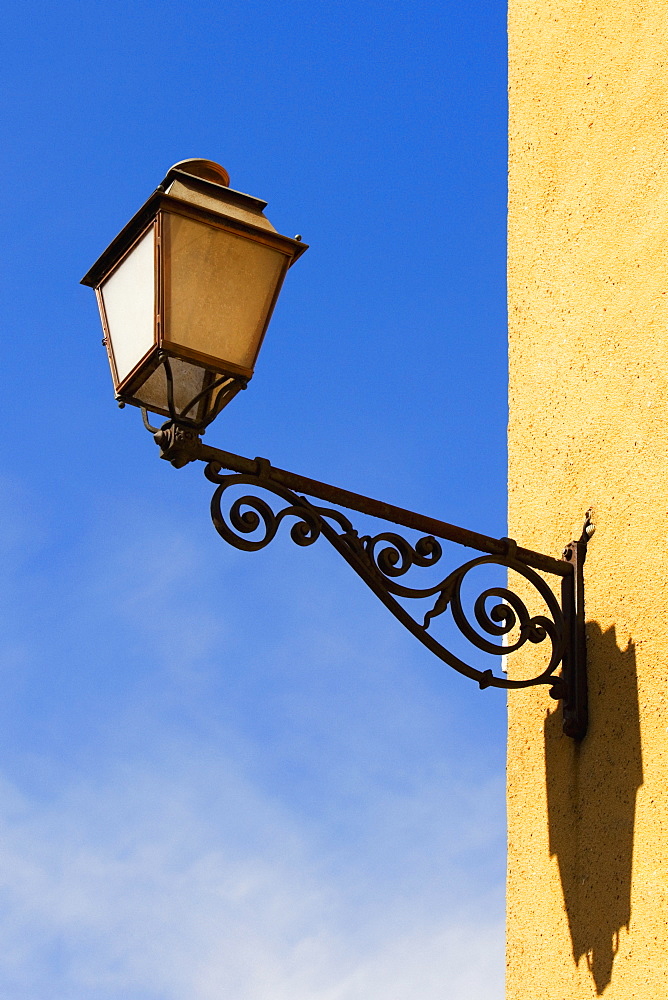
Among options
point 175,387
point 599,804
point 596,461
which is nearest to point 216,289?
point 175,387

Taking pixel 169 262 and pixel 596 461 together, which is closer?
pixel 169 262

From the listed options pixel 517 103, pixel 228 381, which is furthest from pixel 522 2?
pixel 228 381

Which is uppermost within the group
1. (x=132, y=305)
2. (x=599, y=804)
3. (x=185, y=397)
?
(x=132, y=305)

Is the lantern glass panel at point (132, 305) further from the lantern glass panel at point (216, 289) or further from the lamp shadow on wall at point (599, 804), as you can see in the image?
the lamp shadow on wall at point (599, 804)

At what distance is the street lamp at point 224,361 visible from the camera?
2.94 m

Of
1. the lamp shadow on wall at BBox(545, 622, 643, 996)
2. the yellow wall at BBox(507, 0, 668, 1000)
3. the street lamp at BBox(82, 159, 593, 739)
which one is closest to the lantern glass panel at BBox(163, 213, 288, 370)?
the street lamp at BBox(82, 159, 593, 739)

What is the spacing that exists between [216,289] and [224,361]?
157 mm

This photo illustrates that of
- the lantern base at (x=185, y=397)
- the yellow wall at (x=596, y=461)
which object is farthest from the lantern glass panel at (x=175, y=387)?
the yellow wall at (x=596, y=461)

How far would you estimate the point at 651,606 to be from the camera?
122 inches

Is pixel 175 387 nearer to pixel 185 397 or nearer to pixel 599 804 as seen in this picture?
pixel 185 397

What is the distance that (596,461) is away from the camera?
339 cm

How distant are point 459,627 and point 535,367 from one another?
886mm

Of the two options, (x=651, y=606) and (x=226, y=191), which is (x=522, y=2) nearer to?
(x=226, y=191)

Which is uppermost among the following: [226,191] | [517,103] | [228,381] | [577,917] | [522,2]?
[522,2]
